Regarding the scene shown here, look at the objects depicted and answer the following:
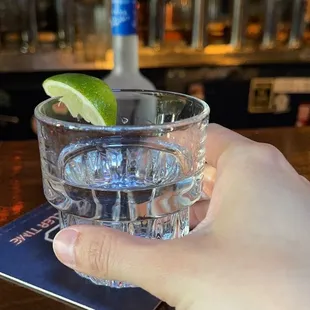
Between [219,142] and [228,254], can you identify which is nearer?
[228,254]

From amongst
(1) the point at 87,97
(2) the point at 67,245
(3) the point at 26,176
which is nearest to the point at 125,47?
(3) the point at 26,176

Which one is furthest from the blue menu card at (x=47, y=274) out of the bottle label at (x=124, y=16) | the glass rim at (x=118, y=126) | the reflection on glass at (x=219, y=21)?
the reflection on glass at (x=219, y=21)

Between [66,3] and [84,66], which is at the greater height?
[66,3]

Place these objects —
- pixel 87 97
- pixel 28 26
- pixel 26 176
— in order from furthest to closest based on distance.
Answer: pixel 28 26 → pixel 26 176 → pixel 87 97

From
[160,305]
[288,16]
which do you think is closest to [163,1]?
[288,16]

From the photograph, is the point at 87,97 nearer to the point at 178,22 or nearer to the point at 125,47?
the point at 125,47

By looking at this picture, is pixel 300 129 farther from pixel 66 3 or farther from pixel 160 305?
pixel 66 3

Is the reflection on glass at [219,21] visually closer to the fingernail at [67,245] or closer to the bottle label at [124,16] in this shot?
the bottle label at [124,16]

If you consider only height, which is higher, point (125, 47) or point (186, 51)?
point (125, 47)

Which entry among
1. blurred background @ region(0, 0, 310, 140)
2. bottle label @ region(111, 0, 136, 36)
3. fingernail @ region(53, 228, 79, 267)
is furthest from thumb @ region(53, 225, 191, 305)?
blurred background @ region(0, 0, 310, 140)
